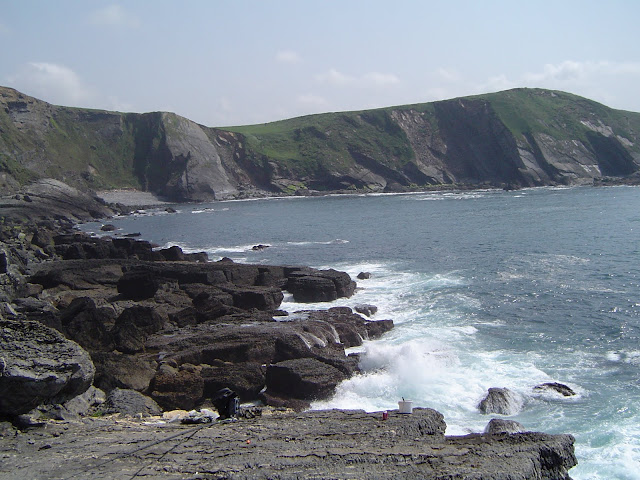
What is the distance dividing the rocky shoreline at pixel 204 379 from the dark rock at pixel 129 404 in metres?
0.05

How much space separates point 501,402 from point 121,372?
41.8 ft

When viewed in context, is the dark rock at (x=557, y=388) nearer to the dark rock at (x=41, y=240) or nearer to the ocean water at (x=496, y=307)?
the ocean water at (x=496, y=307)

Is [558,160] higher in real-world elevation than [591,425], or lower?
higher

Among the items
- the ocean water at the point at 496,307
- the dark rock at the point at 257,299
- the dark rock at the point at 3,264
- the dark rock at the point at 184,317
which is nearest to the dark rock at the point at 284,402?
the ocean water at the point at 496,307

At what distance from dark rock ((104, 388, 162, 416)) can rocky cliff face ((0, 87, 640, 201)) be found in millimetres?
111218

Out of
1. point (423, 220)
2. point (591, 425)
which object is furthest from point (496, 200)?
point (591, 425)

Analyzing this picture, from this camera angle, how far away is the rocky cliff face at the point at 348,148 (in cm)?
13450

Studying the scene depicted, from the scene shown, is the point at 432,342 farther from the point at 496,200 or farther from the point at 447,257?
the point at 496,200

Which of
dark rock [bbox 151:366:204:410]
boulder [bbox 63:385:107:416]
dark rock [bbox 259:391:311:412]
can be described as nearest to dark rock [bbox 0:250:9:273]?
dark rock [bbox 151:366:204:410]

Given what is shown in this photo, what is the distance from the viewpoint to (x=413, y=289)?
37531 millimetres

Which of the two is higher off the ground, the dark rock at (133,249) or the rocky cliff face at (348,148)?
the rocky cliff face at (348,148)

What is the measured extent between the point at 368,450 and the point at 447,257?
38.5 m

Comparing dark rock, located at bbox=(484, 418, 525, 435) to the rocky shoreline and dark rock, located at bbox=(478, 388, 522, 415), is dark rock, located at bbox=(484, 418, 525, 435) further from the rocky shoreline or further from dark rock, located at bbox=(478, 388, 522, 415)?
dark rock, located at bbox=(478, 388, 522, 415)

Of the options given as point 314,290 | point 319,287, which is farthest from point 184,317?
point 319,287
